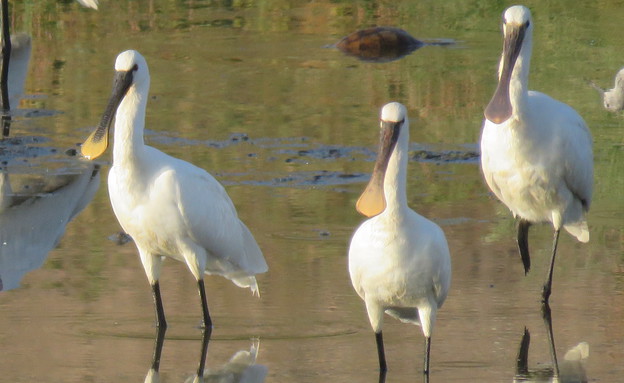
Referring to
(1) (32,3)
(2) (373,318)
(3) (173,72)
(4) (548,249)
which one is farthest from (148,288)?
(1) (32,3)

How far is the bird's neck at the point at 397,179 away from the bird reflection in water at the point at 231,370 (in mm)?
920

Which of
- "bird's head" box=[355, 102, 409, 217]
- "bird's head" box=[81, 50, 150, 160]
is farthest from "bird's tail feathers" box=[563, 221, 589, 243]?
"bird's head" box=[81, 50, 150, 160]

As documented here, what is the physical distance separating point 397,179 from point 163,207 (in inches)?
50.1

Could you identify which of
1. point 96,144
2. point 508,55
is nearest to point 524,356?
point 508,55

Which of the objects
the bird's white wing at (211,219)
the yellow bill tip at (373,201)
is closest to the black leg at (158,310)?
the bird's white wing at (211,219)

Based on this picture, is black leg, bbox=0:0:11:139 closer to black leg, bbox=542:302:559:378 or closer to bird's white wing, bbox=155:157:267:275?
bird's white wing, bbox=155:157:267:275

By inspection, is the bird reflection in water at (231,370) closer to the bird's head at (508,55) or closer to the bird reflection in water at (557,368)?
the bird reflection in water at (557,368)

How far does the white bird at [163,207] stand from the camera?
7.16 metres

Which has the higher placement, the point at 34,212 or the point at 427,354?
the point at 427,354

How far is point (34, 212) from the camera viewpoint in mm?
9383

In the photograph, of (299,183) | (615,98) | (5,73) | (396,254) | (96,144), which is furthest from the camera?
(5,73)

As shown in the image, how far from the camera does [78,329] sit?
23.1 feet

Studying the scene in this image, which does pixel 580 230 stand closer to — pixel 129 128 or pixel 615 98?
pixel 129 128

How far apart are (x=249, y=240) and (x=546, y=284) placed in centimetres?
153
